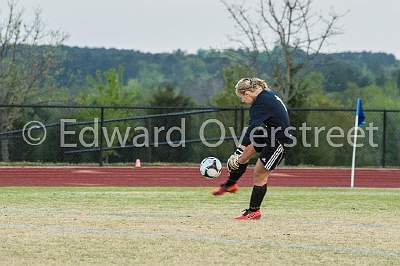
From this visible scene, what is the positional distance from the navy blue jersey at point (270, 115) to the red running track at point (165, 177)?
11.0m

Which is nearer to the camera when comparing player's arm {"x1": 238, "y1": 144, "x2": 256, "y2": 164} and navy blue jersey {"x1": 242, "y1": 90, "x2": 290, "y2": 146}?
navy blue jersey {"x1": 242, "y1": 90, "x2": 290, "y2": 146}

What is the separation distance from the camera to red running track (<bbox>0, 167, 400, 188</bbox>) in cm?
2377

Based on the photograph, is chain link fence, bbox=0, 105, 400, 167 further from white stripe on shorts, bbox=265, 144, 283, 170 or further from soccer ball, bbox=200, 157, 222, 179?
white stripe on shorts, bbox=265, 144, 283, 170

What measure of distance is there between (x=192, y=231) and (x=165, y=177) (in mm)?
14915

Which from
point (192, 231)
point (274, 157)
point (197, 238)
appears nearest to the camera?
point (197, 238)

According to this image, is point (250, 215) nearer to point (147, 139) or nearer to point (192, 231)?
point (192, 231)

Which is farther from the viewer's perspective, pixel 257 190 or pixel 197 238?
pixel 257 190

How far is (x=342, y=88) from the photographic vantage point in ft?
370

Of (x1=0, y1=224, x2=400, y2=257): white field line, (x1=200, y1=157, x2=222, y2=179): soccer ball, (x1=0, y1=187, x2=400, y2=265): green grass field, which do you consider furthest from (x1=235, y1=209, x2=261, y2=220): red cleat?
(x1=0, y1=224, x2=400, y2=257): white field line

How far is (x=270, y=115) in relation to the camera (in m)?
12.2

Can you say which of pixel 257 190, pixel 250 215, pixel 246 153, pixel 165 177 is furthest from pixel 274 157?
pixel 165 177

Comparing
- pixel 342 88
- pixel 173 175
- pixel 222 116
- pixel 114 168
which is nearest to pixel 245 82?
pixel 173 175

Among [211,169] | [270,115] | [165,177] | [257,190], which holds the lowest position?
[165,177]

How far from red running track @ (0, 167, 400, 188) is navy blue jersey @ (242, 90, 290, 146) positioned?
1101cm
